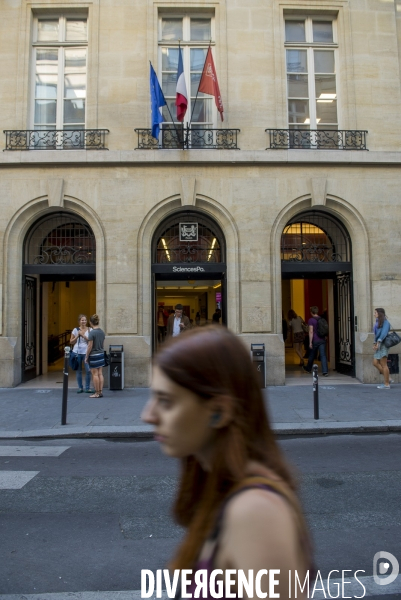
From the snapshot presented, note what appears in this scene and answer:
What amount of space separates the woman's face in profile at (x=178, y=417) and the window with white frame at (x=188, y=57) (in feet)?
45.1

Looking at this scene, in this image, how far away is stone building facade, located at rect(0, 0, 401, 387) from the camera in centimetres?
1327

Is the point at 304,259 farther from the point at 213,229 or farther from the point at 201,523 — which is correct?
the point at 201,523

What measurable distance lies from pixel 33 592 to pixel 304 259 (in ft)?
39.4

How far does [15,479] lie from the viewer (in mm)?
5914

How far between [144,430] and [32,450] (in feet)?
6.29

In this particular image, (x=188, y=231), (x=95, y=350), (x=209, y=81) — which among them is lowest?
(x=95, y=350)

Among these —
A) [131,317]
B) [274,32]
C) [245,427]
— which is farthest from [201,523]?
[274,32]

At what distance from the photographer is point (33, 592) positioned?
11.1 ft

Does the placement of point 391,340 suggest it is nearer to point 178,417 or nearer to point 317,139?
point 317,139

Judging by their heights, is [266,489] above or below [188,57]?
below

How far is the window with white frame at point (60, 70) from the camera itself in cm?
1396

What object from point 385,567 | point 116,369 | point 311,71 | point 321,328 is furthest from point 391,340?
point 385,567

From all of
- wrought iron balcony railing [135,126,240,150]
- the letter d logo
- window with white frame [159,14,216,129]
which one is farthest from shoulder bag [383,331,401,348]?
the letter d logo

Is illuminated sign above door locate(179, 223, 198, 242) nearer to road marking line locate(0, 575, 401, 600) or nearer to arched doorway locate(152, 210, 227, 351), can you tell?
arched doorway locate(152, 210, 227, 351)
